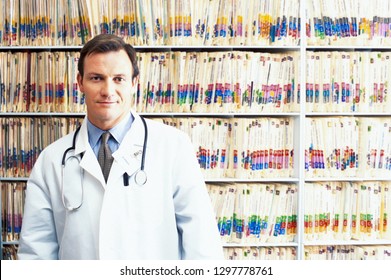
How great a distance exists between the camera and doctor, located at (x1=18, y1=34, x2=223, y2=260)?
6.04ft

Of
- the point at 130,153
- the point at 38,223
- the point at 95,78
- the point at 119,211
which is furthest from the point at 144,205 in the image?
the point at 95,78

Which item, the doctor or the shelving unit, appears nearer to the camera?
the doctor

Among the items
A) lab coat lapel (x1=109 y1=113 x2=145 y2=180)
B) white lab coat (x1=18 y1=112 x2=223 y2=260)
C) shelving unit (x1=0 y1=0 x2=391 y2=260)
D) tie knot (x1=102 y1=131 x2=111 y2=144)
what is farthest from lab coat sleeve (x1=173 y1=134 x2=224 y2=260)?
shelving unit (x1=0 y1=0 x2=391 y2=260)

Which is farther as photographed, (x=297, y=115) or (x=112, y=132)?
(x=297, y=115)

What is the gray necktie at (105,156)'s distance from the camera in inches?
74.7

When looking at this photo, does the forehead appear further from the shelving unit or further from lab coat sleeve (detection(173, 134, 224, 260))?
the shelving unit

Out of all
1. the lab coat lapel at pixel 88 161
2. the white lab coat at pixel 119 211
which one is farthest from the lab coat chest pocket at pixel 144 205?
the lab coat lapel at pixel 88 161

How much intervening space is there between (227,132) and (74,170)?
3.90 feet

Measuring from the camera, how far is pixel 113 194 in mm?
1843

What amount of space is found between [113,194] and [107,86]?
367 mm

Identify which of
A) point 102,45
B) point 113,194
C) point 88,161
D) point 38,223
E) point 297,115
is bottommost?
point 38,223

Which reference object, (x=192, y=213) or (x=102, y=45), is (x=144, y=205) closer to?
(x=192, y=213)

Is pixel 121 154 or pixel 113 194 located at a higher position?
pixel 121 154

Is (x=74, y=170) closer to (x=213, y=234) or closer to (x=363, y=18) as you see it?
(x=213, y=234)
